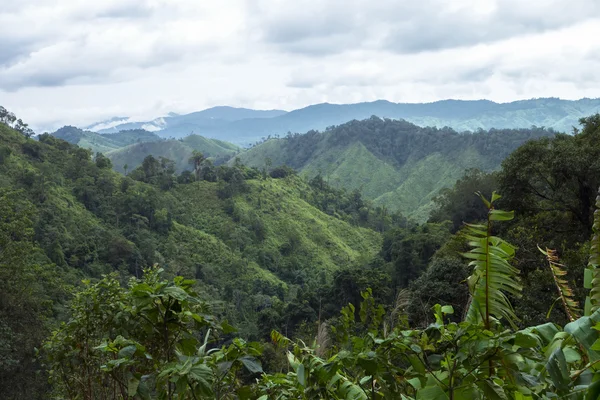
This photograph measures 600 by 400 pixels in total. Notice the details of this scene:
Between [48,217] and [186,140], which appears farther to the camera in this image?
[186,140]

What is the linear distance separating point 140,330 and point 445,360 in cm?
124

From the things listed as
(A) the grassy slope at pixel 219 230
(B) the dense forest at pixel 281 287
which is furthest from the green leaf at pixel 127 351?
(A) the grassy slope at pixel 219 230

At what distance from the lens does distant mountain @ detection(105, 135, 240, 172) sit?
4754 inches

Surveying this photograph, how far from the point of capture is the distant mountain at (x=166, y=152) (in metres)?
121

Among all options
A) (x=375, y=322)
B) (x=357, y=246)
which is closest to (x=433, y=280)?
(x=375, y=322)

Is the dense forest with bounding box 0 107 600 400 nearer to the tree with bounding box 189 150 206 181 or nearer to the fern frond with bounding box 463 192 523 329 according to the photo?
the fern frond with bounding box 463 192 523 329

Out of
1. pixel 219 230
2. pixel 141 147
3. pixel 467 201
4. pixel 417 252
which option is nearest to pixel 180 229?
pixel 219 230

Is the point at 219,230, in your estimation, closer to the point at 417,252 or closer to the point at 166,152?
the point at 417,252

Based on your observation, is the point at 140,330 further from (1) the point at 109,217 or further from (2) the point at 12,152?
(2) the point at 12,152

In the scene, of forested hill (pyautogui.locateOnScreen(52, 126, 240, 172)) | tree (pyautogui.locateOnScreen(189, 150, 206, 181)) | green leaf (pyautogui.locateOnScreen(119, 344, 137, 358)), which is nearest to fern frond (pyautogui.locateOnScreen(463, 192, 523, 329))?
green leaf (pyautogui.locateOnScreen(119, 344, 137, 358))

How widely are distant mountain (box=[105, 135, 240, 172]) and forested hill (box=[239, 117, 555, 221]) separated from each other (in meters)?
17.2

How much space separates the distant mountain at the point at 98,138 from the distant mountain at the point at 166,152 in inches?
355

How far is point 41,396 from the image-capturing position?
13.9 metres

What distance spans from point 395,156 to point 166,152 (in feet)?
201
